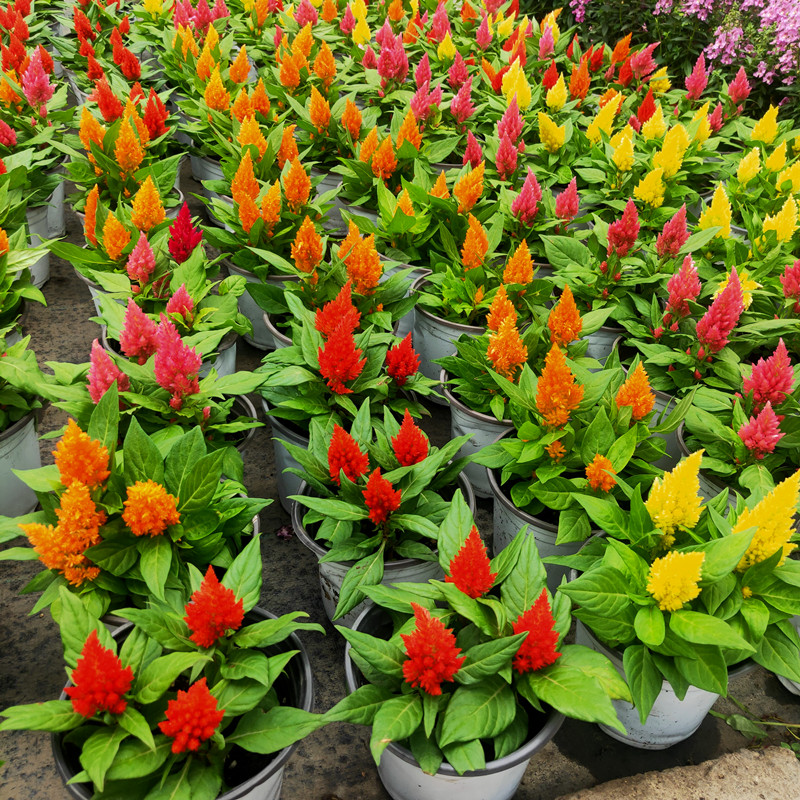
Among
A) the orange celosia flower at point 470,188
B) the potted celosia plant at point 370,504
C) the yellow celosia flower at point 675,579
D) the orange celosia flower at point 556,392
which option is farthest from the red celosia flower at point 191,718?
the orange celosia flower at point 470,188

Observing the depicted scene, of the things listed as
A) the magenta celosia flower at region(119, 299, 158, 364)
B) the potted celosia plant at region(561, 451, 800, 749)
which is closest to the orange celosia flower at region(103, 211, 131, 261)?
the magenta celosia flower at region(119, 299, 158, 364)

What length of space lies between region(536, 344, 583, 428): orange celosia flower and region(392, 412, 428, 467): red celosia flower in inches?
15.9

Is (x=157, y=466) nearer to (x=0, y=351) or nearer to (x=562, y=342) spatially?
(x=0, y=351)

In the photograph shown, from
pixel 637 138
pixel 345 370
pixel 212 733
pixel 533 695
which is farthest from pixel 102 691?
pixel 637 138

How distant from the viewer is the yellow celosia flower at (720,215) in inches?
124

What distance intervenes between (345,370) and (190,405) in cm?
51

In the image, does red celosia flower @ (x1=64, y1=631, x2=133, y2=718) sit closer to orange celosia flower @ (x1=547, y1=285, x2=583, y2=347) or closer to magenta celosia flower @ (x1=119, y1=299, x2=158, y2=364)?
magenta celosia flower @ (x1=119, y1=299, x2=158, y2=364)

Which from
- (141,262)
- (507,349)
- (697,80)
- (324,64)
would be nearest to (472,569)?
(507,349)

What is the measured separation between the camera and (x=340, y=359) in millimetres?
2229

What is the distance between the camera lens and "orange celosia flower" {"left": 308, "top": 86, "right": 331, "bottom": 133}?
3828 millimetres

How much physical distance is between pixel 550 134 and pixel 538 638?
3.14 metres

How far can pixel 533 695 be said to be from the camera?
64.0 inches

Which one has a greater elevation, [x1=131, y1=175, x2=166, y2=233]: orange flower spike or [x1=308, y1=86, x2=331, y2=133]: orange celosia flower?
[x1=308, y1=86, x2=331, y2=133]: orange celosia flower

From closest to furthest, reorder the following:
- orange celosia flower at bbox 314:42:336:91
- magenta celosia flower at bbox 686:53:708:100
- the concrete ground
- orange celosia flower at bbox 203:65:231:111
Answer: the concrete ground
orange celosia flower at bbox 203:65:231:111
orange celosia flower at bbox 314:42:336:91
magenta celosia flower at bbox 686:53:708:100
